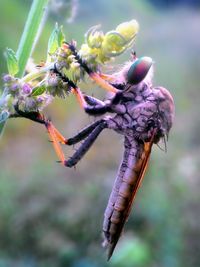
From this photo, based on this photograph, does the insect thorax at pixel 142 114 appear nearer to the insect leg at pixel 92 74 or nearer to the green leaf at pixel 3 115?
the insect leg at pixel 92 74

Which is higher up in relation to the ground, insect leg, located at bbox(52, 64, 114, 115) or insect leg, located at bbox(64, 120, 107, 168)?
insect leg, located at bbox(52, 64, 114, 115)

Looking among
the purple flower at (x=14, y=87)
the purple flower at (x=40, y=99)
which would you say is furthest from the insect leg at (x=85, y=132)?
the purple flower at (x=14, y=87)

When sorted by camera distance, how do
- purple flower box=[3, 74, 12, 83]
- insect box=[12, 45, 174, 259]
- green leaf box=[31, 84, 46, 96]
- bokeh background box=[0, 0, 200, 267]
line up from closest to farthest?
1. purple flower box=[3, 74, 12, 83]
2. green leaf box=[31, 84, 46, 96]
3. insect box=[12, 45, 174, 259]
4. bokeh background box=[0, 0, 200, 267]

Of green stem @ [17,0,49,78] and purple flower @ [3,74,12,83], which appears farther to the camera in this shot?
green stem @ [17,0,49,78]

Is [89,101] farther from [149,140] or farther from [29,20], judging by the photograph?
[29,20]

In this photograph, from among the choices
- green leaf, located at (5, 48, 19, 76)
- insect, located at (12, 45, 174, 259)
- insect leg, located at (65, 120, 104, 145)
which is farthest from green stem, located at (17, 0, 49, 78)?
Answer: insect leg, located at (65, 120, 104, 145)

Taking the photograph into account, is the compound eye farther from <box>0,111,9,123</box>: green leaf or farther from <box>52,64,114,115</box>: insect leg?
<box>0,111,9,123</box>: green leaf

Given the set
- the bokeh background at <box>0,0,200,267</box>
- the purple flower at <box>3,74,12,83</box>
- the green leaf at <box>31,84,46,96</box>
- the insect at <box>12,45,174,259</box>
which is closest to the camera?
the purple flower at <box>3,74,12,83</box>

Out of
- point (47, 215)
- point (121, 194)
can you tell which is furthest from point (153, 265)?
point (121, 194)
